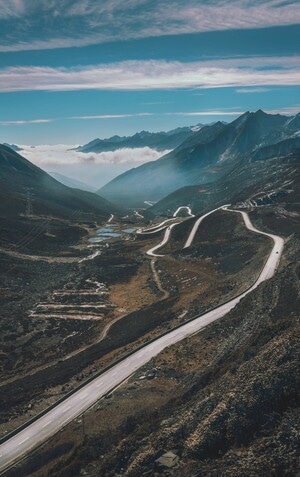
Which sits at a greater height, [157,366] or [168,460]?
[168,460]

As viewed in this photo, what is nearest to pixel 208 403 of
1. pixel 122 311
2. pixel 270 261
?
pixel 122 311

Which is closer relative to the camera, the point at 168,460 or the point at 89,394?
the point at 168,460

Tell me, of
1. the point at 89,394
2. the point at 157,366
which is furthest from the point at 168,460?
the point at 157,366

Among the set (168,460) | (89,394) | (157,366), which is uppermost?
(168,460)

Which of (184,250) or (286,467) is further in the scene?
(184,250)

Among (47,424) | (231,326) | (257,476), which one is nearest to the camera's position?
(257,476)

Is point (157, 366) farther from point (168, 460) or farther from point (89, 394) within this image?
point (168, 460)

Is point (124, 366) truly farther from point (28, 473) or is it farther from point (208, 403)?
point (208, 403)

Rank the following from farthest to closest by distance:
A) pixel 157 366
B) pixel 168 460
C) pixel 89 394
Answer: pixel 157 366 < pixel 89 394 < pixel 168 460
